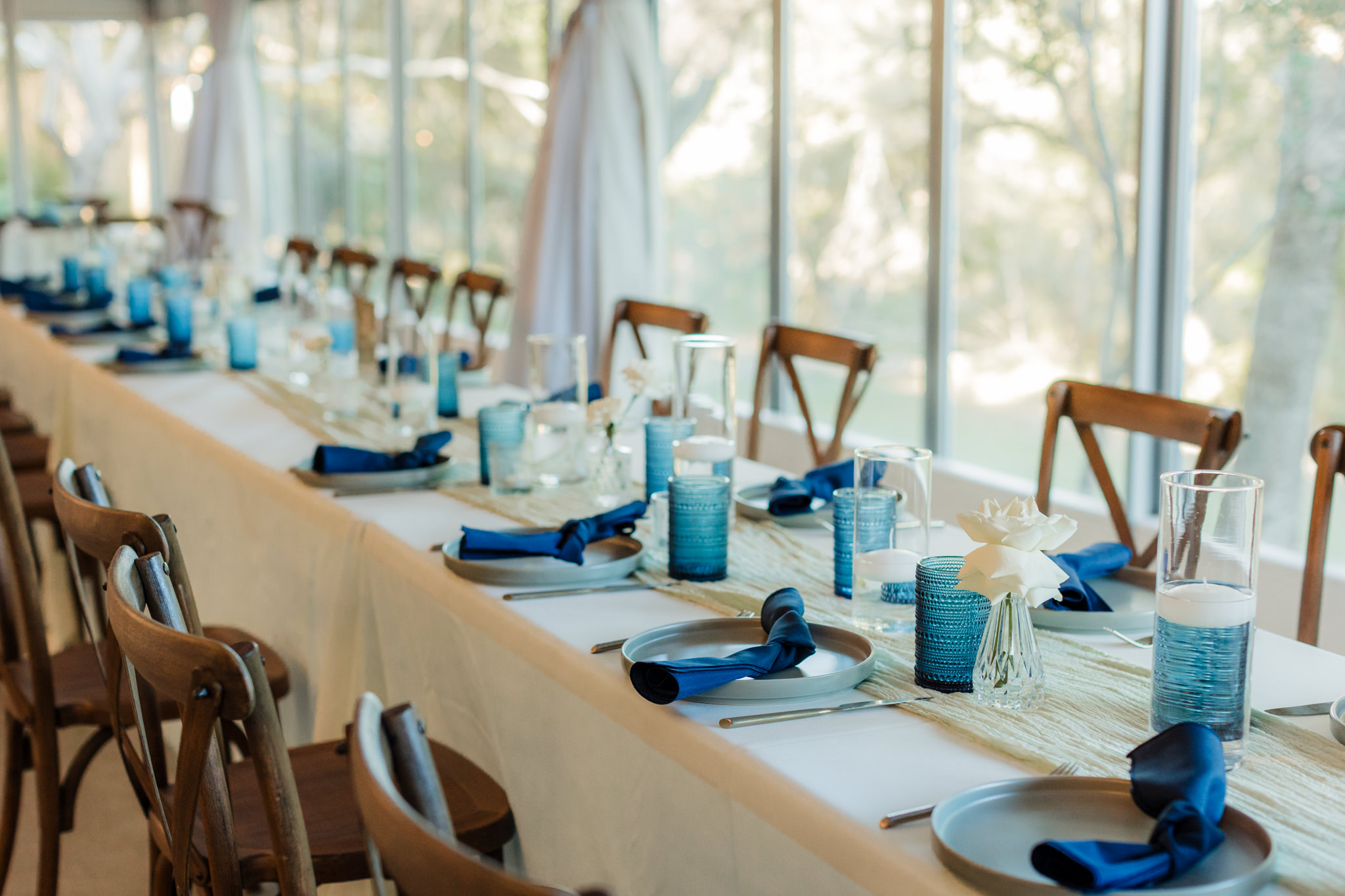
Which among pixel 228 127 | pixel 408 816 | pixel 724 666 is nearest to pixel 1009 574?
pixel 724 666

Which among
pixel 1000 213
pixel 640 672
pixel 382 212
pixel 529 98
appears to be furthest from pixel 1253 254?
pixel 382 212

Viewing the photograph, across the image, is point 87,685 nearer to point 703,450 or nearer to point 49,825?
point 49,825

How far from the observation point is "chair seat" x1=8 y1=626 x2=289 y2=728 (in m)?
2.02

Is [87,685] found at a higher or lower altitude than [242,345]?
lower

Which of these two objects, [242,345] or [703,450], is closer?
[703,450]

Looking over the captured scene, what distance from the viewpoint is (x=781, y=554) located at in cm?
175

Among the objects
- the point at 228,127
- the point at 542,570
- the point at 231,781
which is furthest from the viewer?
the point at 228,127

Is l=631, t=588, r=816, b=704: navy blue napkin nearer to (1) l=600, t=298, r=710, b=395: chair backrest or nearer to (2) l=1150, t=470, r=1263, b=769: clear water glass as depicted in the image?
(2) l=1150, t=470, r=1263, b=769: clear water glass

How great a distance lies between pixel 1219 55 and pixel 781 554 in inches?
76.9

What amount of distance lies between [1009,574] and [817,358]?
174 cm

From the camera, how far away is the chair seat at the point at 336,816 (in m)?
1.50

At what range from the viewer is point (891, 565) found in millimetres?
1418

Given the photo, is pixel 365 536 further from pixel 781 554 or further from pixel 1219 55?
pixel 1219 55

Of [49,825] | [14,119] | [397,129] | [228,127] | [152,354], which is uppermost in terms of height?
[14,119]
